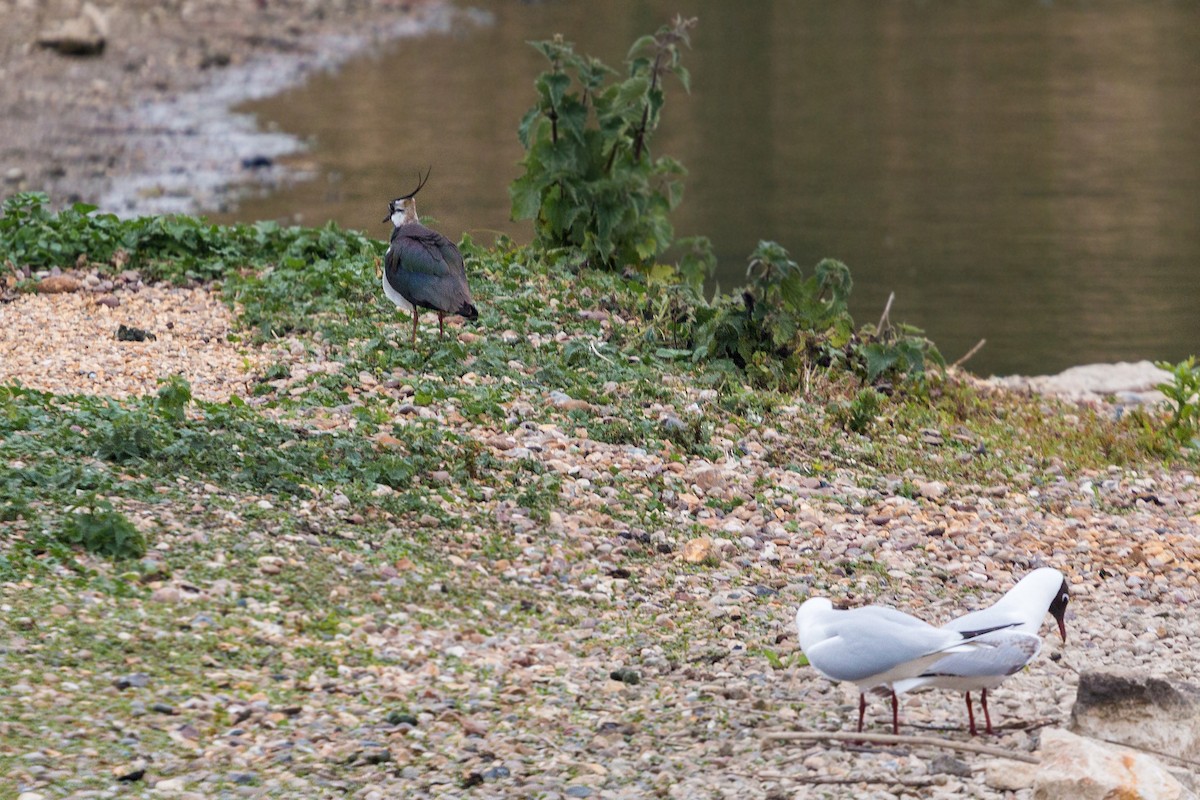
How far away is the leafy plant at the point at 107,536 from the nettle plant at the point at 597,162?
3911 millimetres

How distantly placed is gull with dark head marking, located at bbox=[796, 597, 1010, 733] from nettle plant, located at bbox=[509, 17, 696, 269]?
450 centimetres

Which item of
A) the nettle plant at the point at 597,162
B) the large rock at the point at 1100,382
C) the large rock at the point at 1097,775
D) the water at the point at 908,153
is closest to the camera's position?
the large rock at the point at 1097,775

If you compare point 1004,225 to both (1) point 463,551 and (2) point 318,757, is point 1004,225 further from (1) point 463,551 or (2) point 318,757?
(2) point 318,757

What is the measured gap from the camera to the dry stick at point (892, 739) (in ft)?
13.6

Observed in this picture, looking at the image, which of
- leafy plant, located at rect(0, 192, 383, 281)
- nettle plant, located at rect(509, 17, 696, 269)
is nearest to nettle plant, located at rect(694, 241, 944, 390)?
nettle plant, located at rect(509, 17, 696, 269)

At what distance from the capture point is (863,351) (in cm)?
799

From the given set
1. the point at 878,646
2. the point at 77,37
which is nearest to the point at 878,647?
the point at 878,646

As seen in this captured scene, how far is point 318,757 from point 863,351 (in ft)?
14.8

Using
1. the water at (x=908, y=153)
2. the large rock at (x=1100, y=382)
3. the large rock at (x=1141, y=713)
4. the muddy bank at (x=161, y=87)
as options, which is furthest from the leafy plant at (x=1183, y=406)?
the muddy bank at (x=161, y=87)

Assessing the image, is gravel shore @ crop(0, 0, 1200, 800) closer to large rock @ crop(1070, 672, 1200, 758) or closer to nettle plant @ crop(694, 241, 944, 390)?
large rock @ crop(1070, 672, 1200, 758)

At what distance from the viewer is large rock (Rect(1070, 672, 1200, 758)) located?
4.23 m

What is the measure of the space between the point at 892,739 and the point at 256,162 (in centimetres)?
1453

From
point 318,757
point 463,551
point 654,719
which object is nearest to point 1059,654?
point 654,719

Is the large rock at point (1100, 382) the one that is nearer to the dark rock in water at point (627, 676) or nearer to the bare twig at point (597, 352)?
the bare twig at point (597, 352)
